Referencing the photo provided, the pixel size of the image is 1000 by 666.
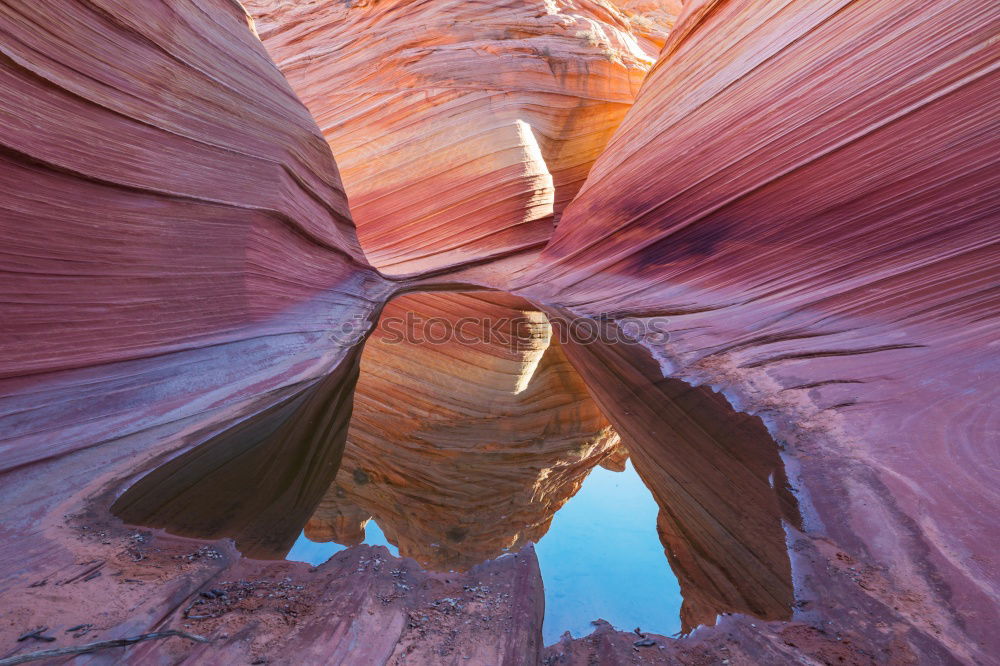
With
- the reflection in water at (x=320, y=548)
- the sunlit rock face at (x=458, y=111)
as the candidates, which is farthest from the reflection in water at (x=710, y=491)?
the sunlit rock face at (x=458, y=111)

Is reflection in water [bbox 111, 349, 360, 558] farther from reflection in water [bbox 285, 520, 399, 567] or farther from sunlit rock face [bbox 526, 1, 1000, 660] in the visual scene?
sunlit rock face [bbox 526, 1, 1000, 660]

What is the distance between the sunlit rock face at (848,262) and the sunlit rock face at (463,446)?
46 centimetres

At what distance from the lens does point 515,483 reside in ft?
7.72

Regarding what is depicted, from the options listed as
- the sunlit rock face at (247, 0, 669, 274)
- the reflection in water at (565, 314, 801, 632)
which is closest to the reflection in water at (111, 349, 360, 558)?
the reflection in water at (565, 314, 801, 632)

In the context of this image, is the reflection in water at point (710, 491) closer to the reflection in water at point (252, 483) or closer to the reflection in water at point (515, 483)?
the reflection in water at point (515, 483)

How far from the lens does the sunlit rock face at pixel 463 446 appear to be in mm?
1963

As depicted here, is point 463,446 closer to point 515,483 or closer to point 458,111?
point 515,483

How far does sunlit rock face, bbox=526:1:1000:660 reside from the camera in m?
1.72

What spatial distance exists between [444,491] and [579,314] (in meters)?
3.51

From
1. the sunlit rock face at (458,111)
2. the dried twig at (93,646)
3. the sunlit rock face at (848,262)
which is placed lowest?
the dried twig at (93,646)

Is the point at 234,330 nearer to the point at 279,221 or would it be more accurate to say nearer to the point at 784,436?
the point at 279,221

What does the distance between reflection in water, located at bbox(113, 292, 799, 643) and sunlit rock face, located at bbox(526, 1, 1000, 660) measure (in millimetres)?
191

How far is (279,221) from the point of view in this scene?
4469mm

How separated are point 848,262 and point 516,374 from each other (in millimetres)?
2164
